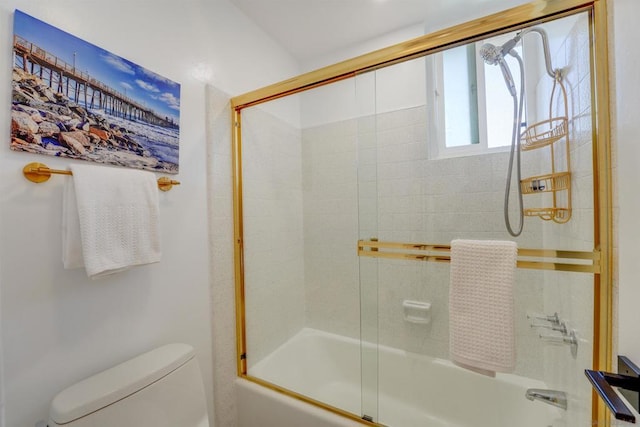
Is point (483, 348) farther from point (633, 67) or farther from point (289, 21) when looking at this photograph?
point (289, 21)

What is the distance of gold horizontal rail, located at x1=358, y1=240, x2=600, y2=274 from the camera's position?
2.80 feet

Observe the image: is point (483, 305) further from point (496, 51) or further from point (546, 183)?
point (496, 51)

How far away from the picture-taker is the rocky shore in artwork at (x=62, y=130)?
816 millimetres

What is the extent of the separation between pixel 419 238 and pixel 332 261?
681 millimetres

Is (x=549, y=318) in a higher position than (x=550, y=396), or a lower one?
higher

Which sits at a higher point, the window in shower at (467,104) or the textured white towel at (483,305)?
the window in shower at (467,104)

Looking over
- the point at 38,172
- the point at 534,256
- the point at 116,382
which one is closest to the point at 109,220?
the point at 38,172

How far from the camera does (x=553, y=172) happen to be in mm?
1161

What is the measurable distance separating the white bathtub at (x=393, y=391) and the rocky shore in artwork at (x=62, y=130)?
51.5 inches

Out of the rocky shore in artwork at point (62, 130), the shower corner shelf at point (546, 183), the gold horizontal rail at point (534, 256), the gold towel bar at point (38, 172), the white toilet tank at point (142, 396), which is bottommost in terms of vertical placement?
the white toilet tank at point (142, 396)

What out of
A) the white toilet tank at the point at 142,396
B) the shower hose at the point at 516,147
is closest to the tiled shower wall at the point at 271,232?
the white toilet tank at the point at 142,396

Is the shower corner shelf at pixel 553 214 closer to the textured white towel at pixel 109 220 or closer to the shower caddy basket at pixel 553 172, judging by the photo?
the shower caddy basket at pixel 553 172

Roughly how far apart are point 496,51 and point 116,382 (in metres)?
1.95

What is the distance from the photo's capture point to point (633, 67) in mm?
648
